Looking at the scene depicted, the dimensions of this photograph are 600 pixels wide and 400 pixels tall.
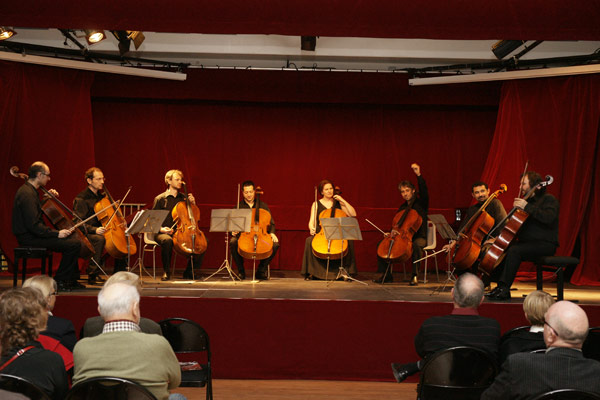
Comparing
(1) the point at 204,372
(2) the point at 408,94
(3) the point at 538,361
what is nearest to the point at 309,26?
(1) the point at 204,372

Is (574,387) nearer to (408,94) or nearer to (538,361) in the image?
(538,361)

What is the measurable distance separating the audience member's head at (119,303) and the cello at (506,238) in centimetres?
374

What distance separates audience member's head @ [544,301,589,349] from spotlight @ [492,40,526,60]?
5.29 m

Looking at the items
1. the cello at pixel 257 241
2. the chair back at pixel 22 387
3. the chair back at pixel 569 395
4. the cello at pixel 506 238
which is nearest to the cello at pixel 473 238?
the cello at pixel 506 238

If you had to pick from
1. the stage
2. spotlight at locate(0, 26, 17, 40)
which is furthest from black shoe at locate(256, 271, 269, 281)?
spotlight at locate(0, 26, 17, 40)

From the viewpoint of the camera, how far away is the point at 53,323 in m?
2.90

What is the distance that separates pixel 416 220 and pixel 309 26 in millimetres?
2826

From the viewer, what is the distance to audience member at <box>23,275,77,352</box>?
288 centimetres

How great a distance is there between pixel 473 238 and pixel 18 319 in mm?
4430

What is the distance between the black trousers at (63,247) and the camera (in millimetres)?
5633

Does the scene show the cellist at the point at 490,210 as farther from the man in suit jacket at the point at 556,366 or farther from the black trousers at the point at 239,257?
the man in suit jacket at the point at 556,366

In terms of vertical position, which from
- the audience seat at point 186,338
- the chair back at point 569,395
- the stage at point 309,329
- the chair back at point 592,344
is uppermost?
the chair back at point 569,395

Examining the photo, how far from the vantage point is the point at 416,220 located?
659 cm

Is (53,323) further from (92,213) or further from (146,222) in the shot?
(92,213)
